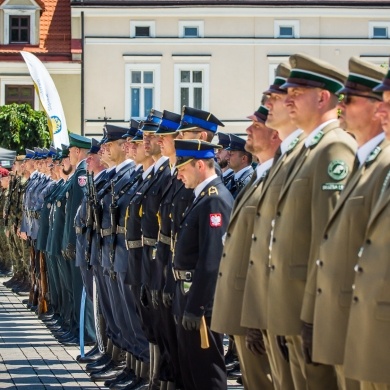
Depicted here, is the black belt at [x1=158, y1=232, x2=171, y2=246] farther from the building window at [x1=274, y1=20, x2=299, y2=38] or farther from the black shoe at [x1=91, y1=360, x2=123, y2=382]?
the building window at [x1=274, y1=20, x2=299, y2=38]

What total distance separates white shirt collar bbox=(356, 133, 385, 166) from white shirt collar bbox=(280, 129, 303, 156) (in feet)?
3.17

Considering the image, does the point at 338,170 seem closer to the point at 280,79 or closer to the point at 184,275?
the point at 280,79

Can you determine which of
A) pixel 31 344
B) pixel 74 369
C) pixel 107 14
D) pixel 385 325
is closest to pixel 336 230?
pixel 385 325

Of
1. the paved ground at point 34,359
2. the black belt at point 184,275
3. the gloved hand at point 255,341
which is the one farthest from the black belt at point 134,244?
the gloved hand at point 255,341

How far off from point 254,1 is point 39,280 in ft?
103

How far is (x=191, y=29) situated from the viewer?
48.2 meters

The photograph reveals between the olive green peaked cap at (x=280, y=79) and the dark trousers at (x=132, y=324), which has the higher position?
the olive green peaked cap at (x=280, y=79)

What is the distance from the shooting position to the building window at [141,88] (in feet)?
158

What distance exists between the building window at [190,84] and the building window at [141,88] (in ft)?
2.62

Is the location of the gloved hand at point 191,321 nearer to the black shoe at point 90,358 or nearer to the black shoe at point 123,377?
the black shoe at point 123,377

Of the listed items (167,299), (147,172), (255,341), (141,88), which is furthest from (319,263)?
(141,88)

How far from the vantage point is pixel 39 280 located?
17.9 metres

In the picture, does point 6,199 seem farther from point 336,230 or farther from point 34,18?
point 34,18

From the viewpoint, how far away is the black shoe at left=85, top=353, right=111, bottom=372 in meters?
11.5
